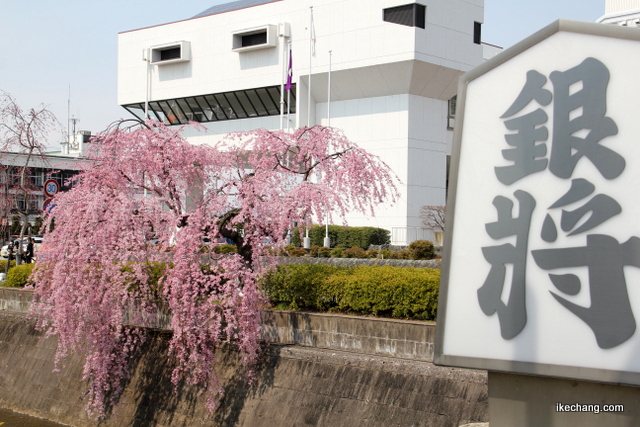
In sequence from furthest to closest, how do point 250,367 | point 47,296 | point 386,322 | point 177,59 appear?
point 177,59 < point 47,296 < point 250,367 < point 386,322

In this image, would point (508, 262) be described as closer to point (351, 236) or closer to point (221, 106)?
point (351, 236)

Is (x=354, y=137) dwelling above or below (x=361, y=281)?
above

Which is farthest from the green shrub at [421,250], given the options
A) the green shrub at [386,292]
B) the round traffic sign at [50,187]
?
the round traffic sign at [50,187]

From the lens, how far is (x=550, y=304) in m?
4.71

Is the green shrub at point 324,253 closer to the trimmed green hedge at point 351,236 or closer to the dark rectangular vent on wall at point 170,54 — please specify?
the trimmed green hedge at point 351,236

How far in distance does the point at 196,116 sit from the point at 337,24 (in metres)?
9.58

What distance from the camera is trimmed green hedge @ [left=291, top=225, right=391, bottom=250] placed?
93.1ft

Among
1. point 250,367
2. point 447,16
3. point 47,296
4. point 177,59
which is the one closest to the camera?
point 250,367

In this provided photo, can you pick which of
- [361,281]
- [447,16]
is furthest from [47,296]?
[447,16]

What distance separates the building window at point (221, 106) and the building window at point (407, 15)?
578 cm

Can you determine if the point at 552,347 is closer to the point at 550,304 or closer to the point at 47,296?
the point at 550,304

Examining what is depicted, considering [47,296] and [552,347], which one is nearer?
[552,347]

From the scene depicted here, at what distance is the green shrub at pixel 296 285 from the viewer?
36.2ft

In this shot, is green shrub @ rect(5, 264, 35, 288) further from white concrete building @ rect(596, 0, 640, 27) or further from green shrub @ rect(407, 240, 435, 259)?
white concrete building @ rect(596, 0, 640, 27)
